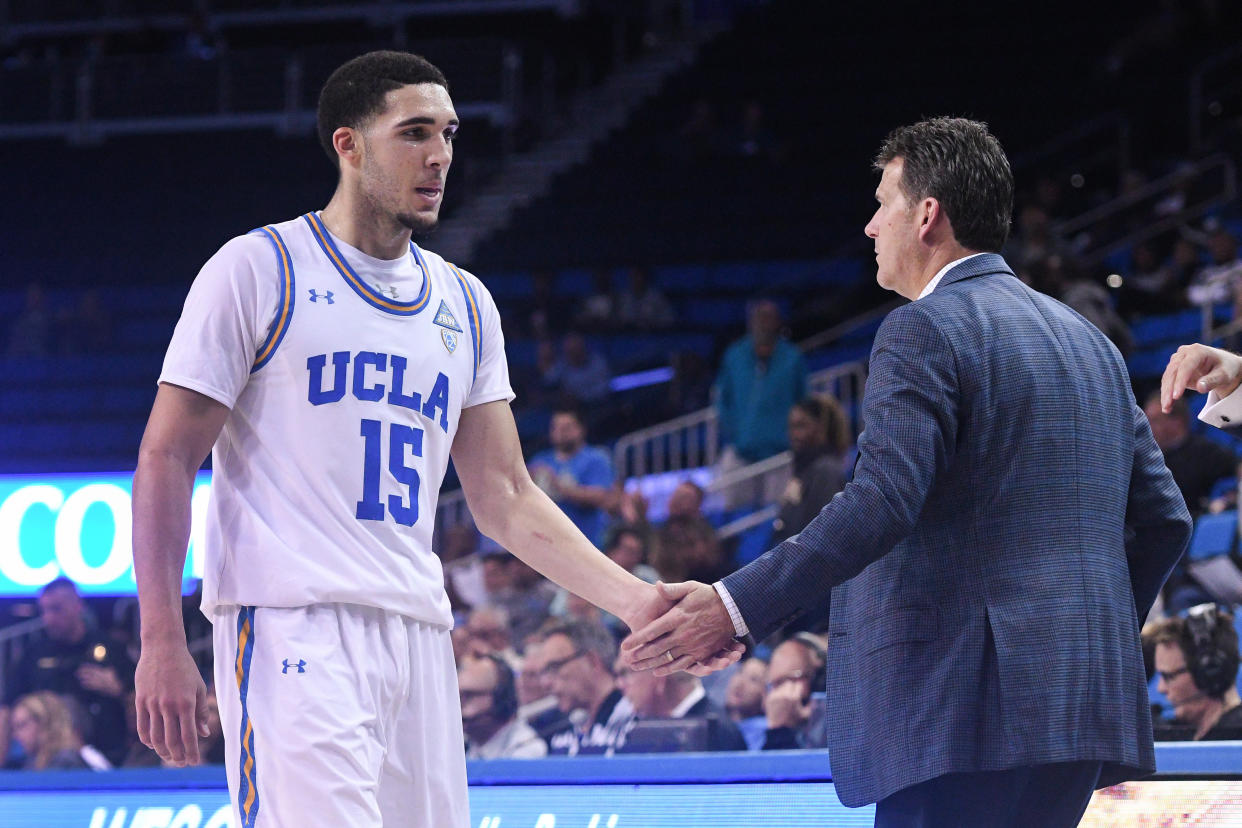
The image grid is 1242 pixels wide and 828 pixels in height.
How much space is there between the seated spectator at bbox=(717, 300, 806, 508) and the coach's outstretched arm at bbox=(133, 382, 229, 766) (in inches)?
257

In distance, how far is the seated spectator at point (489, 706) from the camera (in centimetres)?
623

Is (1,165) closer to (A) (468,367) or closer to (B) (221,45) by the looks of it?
(B) (221,45)

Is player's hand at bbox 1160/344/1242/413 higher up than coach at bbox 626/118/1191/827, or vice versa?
player's hand at bbox 1160/344/1242/413

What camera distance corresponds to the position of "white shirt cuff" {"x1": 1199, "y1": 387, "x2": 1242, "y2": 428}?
317 centimetres

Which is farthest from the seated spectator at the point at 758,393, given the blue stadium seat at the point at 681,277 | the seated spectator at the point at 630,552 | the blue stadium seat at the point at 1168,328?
the blue stadium seat at the point at 681,277

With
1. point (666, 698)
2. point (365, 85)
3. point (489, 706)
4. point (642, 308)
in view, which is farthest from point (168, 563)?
point (642, 308)

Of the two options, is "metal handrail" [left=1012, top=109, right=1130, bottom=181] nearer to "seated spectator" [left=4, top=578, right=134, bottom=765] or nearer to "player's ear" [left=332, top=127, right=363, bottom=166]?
"seated spectator" [left=4, top=578, right=134, bottom=765]

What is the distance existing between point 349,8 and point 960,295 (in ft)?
47.6

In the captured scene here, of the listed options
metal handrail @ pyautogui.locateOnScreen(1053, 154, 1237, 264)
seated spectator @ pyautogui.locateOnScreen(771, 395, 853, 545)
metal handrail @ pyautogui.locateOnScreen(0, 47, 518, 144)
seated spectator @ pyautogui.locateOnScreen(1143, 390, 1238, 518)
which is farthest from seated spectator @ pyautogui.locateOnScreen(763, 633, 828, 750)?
metal handrail @ pyautogui.locateOnScreen(0, 47, 518, 144)

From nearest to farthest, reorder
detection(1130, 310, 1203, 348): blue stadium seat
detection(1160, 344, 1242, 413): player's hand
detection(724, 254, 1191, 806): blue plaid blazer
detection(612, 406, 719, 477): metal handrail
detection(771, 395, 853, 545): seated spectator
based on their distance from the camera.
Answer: detection(724, 254, 1191, 806): blue plaid blazer → detection(1160, 344, 1242, 413): player's hand → detection(771, 395, 853, 545): seated spectator → detection(1130, 310, 1203, 348): blue stadium seat → detection(612, 406, 719, 477): metal handrail

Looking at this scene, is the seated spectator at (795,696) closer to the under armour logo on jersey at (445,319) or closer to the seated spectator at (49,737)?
the under armour logo on jersey at (445,319)

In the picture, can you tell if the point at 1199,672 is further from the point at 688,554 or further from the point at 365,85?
the point at 365,85

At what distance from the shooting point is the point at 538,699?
644 cm

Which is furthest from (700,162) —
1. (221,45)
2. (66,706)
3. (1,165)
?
(66,706)
